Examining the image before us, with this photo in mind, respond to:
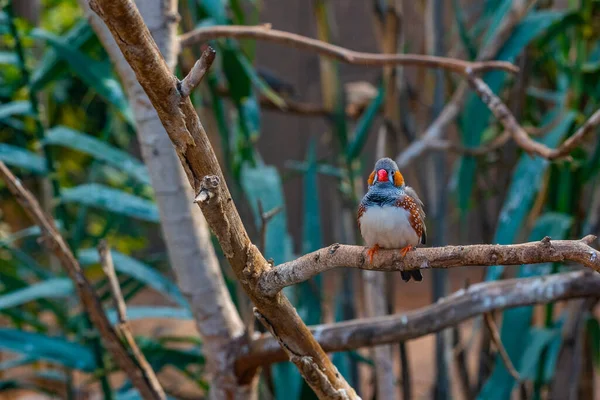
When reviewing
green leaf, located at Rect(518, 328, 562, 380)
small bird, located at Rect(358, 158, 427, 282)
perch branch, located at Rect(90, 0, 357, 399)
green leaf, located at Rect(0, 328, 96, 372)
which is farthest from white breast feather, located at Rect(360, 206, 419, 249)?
green leaf, located at Rect(0, 328, 96, 372)

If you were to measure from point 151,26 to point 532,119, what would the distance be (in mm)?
992

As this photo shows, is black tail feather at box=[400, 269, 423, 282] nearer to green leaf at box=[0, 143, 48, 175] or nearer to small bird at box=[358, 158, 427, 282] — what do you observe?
small bird at box=[358, 158, 427, 282]

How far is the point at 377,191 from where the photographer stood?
0.64 meters

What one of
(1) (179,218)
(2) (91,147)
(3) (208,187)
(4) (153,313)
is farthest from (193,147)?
(4) (153,313)

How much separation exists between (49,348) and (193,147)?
64 cm

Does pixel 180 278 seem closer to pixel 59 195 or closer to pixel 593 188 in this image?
pixel 59 195

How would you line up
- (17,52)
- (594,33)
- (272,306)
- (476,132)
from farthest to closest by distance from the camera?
(594,33) < (476,132) < (17,52) < (272,306)

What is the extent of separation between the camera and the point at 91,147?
1039 millimetres

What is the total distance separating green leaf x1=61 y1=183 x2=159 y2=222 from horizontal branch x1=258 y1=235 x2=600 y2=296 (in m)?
0.54

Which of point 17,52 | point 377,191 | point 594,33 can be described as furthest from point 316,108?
point 377,191

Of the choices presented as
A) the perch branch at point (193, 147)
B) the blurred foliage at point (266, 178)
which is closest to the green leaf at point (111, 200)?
the blurred foliage at point (266, 178)

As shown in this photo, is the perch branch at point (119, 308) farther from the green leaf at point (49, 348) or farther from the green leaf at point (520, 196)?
the green leaf at point (520, 196)

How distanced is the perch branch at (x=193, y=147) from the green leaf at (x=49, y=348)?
20.7 inches

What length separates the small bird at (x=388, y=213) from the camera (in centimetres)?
63
